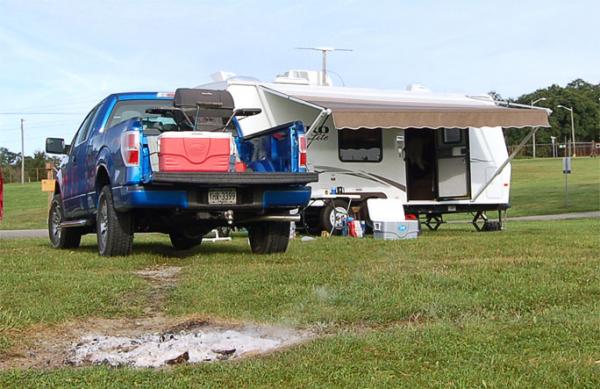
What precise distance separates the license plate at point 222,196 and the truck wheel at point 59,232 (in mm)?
3479

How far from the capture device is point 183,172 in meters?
7.58

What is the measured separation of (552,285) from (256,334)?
2.49m

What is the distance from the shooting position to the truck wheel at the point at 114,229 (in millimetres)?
8078

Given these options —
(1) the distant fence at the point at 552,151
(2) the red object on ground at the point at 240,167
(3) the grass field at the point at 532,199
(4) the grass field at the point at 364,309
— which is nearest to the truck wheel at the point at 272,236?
(4) the grass field at the point at 364,309

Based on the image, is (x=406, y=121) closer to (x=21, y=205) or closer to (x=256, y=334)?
(x=256, y=334)

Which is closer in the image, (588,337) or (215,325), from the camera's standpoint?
(588,337)

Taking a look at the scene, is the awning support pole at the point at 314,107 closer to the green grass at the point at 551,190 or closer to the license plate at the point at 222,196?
the license plate at the point at 222,196

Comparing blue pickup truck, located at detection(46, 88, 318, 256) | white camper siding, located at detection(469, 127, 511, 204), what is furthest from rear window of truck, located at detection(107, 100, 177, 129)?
white camper siding, located at detection(469, 127, 511, 204)

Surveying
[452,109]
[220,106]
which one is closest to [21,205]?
[452,109]

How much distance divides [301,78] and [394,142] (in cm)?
255

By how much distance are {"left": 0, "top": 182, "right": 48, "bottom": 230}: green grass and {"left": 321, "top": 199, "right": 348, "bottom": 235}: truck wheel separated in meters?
14.3

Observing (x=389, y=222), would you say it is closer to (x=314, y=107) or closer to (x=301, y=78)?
(x=314, y=107)

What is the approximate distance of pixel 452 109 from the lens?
45.7ft

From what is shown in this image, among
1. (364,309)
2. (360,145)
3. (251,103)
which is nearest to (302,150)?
(364,309)
